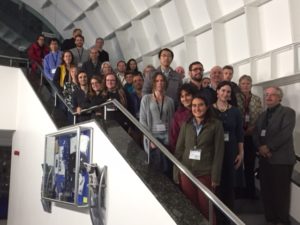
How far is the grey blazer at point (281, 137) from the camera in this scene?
434 cm

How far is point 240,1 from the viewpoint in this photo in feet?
22.9

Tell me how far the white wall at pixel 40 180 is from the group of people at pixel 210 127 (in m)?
0.33

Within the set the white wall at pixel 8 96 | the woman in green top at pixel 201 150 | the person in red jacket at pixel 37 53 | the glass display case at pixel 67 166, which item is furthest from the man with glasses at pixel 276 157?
the white wall at pixel 8 96

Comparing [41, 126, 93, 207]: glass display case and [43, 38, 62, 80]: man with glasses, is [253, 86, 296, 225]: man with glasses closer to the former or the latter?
[41, 126, 93, 207]: glass display case

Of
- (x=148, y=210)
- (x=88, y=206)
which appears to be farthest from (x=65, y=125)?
(x=148, y=210)

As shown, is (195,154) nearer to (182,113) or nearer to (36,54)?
(182,113)

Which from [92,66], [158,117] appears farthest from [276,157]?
[92,66]

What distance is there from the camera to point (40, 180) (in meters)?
6.70

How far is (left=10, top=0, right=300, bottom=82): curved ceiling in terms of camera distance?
6617mm

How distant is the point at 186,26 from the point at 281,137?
179 inches

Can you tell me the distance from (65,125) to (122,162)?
2.06 metres

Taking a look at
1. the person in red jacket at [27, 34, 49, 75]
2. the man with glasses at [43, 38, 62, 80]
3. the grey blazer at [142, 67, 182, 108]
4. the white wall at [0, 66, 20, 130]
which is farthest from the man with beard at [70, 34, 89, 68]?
the grey blazer at [142, 67, 182, 108]

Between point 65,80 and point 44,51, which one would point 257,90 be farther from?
point 44,51

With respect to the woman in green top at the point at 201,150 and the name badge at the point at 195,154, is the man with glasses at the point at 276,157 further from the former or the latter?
the name badge at the point at 195,154
